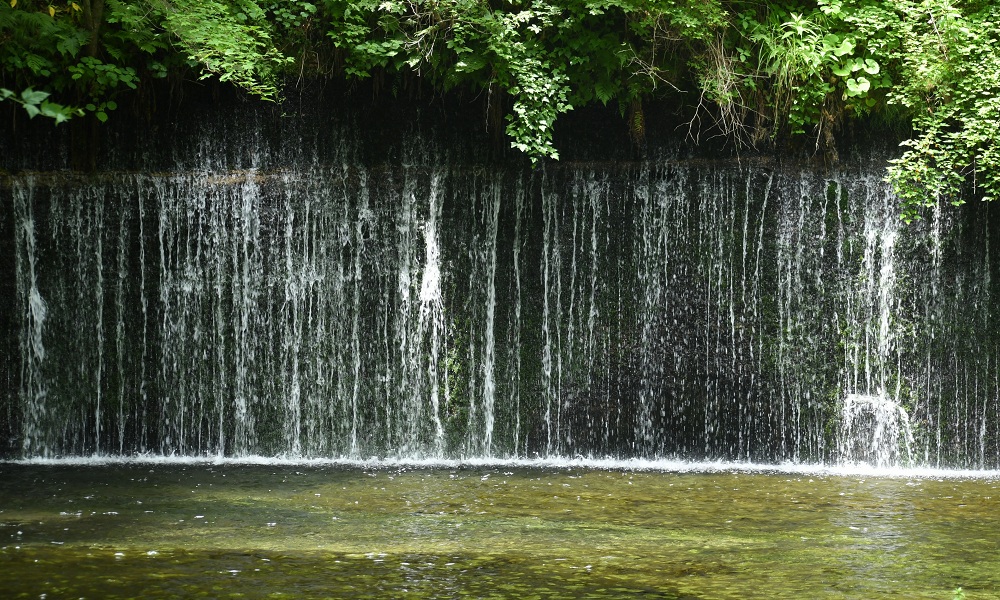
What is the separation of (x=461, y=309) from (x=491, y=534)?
4295 millimetres

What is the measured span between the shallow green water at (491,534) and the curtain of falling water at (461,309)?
1.14m

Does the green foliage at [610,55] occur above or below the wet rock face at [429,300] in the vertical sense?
above

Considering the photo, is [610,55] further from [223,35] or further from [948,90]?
[223,35]

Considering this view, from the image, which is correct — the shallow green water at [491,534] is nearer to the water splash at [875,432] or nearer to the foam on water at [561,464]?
the foam on water at [561,464]

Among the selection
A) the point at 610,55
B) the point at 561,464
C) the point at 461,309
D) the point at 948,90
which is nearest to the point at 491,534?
the point at 561,464

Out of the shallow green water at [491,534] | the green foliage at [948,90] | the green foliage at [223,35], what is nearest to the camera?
the shallow green water at [491,534]

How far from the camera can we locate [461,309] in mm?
10102

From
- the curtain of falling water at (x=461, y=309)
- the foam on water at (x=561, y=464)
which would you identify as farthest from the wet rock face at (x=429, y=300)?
the foam on water at (x=561, y=464)

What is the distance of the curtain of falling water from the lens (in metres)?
9.68

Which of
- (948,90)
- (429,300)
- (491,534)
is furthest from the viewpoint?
(429,300)

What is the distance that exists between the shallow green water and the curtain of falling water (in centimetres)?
114

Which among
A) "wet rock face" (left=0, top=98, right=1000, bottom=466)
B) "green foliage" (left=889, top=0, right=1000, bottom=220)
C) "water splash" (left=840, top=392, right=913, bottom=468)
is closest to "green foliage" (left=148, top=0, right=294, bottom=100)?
"wet rock face" (left=0, top=98, right=1000, bottom=466)

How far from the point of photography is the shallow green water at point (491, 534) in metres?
4.82

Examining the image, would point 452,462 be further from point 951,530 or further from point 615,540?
point 951,530
